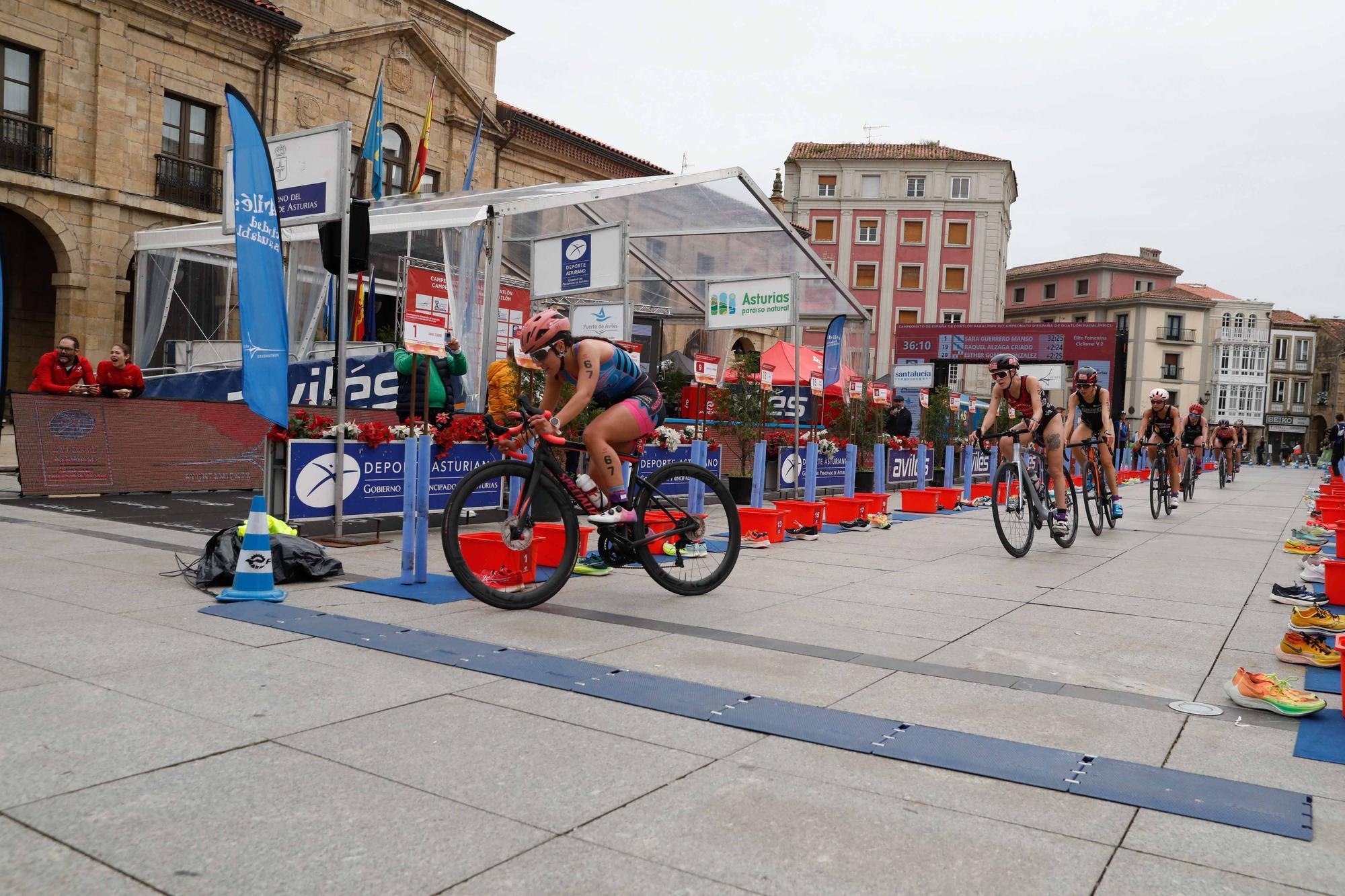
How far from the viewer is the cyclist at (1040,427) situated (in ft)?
30.3

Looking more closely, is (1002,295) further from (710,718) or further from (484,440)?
(710,718)

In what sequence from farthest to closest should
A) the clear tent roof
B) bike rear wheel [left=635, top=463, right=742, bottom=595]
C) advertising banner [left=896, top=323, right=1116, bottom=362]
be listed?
advertising banner [left=896, top=323, right=1116, bottom=362]
the clear tent roof
bike rear wheel [left=635, top=463, right=742, bottom=595]

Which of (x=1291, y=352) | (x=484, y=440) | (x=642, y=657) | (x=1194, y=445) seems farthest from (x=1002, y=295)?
(x=642, y=657)

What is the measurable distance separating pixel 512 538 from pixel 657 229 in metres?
11.6

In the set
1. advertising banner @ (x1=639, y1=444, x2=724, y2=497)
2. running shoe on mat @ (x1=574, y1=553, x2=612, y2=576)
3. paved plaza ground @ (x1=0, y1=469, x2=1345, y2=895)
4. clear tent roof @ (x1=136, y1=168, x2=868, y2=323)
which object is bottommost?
running shoe on mat @ (x1=574, y1=553, x2=612, y2=576)

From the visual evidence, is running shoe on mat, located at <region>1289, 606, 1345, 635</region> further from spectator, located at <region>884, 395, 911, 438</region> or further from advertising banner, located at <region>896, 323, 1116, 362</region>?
advertising banner, located at <region>896, 323, 1116, 362</region>

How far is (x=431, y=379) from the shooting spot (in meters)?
11.2

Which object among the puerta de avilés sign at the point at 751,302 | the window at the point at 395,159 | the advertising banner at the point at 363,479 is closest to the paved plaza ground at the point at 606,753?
the advertising banner at the point at 363,479

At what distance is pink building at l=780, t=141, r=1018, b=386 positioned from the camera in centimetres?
6612

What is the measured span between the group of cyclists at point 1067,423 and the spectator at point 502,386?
463 cm

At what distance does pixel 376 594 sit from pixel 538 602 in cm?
107

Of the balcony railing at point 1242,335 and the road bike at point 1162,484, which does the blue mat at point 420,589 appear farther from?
the balcony railing at point 1242,335

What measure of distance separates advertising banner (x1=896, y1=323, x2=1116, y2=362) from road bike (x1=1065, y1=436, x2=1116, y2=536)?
27.8 metres

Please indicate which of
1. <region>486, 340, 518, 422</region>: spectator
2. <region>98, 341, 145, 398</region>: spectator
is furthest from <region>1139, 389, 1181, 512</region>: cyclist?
<region>98, 341, 145, 398</region>: spectator
